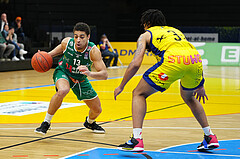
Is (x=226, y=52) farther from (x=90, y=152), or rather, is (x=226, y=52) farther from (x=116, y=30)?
(x=90, y=152)

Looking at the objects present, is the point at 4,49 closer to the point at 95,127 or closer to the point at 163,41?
the point at 95,127

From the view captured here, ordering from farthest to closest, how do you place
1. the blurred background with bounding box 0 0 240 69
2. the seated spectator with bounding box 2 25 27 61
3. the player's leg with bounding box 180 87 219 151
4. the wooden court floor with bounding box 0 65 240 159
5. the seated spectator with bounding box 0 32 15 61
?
the blurred background with bounding box 0 0 240 69
the seated spectator with bounding box 2 25 27 61
the seated spectator with bounding box 0 32 15 61
the wooden court floor with bounding box 0 65 240 159
the player's leg with bounding box 180 87 219 151

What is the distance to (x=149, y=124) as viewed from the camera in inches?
283

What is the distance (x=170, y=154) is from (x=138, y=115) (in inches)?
21.4

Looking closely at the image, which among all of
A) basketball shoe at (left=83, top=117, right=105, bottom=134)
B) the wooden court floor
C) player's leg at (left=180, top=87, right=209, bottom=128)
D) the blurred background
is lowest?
the wooden court floor

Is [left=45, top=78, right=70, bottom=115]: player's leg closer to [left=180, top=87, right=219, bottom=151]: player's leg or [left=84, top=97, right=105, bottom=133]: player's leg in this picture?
[left=84, top=97, right=105, bottom=133]: player's leg

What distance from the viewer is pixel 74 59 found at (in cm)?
627

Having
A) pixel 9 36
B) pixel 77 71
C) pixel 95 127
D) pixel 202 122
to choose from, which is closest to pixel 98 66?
pixel 77 71

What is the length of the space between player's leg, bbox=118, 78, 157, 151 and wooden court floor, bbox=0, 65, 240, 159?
45 centimetres

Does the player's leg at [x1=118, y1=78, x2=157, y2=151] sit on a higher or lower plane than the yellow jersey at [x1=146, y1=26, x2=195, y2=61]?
lower

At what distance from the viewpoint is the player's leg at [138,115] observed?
5.08 m

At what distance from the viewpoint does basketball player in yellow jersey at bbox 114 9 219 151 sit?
199 inches

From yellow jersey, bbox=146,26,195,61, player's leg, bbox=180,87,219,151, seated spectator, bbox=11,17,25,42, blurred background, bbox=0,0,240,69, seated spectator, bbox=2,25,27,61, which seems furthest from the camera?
blurred background, bbox=0,0,240,69

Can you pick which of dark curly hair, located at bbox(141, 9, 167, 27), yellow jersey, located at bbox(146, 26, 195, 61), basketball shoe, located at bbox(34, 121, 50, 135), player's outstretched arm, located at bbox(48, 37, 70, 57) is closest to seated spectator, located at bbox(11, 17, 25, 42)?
player's outstretched arm, located at bbox(48, 37, 70, 57)
